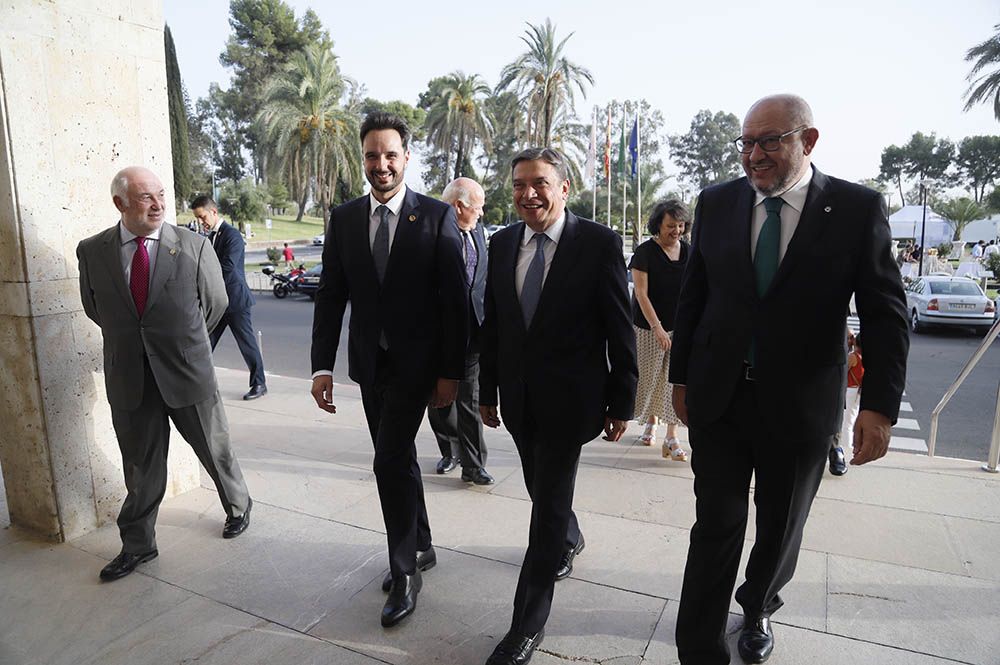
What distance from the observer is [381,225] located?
9.20ft

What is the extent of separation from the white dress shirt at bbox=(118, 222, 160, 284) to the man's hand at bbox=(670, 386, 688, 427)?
8.19ft

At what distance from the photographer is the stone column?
3168 mm

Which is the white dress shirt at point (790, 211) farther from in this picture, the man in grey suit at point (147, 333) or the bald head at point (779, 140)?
the man in grey suit at point (147, 333)

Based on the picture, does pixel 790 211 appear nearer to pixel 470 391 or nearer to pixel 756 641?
pixel 756 641

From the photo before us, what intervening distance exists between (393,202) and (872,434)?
201 centimetres

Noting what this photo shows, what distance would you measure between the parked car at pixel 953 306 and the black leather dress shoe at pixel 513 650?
13.7 metres

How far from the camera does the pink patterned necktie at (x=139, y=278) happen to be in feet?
10.4

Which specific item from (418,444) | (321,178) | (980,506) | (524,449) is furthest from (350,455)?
(321,178)

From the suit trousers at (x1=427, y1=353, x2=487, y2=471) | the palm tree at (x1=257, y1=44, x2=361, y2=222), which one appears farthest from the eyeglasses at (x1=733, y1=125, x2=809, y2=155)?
the palm tree at (x1=257, y1=44, x2=361, y2=222)

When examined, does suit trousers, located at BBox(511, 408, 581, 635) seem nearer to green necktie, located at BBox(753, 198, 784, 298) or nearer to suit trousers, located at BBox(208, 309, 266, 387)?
green necktie, located at BBox(753, 198, 784, 298)

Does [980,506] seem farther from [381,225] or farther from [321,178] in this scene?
[321,178]

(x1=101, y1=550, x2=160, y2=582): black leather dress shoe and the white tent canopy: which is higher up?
the white tent canopy

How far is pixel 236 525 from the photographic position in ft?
11.9

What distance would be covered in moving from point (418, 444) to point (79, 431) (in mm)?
2378
